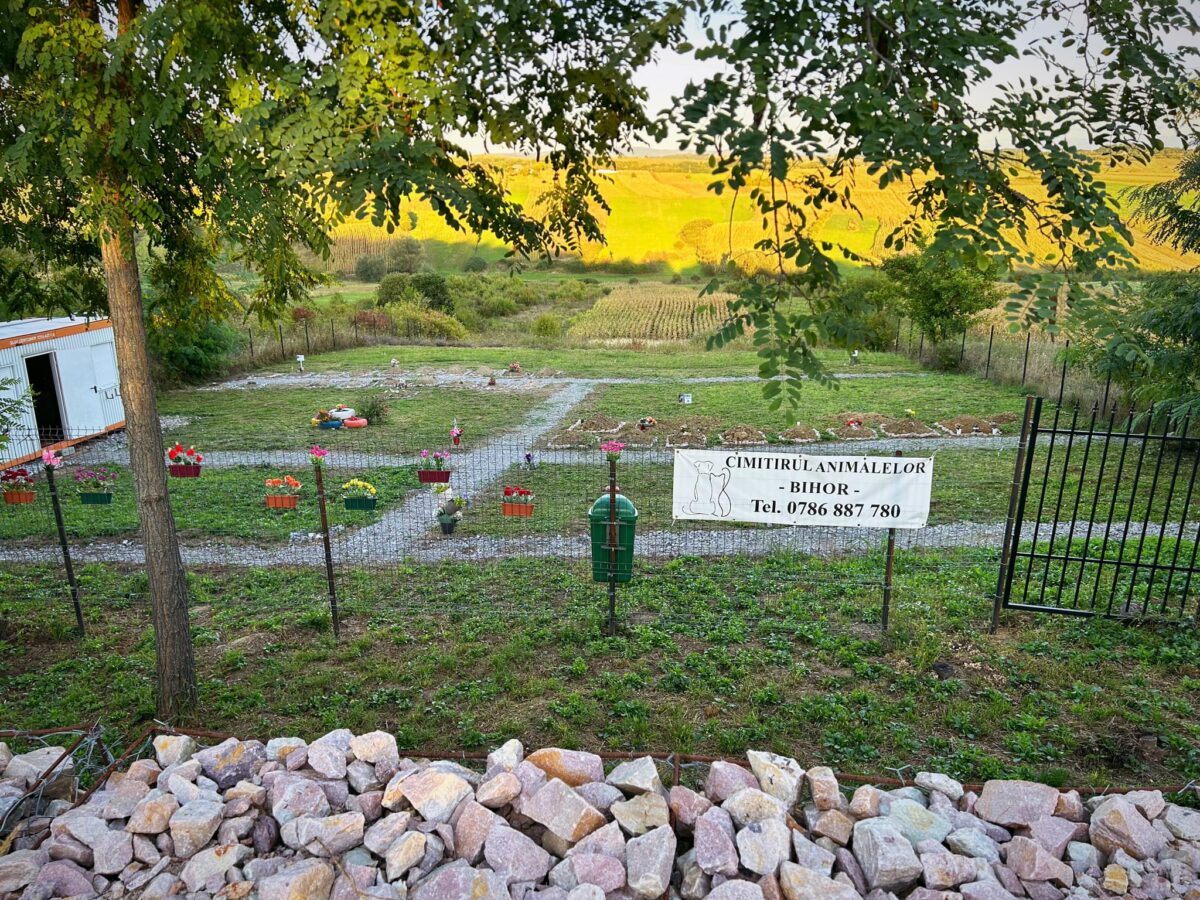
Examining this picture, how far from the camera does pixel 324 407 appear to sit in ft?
61.5

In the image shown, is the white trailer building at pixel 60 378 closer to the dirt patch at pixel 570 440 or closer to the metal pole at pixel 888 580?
the dirt patch at pixel 570 440

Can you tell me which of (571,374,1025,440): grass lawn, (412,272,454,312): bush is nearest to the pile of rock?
(571,374,1025,440): grass lawn

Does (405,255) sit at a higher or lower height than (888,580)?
higher

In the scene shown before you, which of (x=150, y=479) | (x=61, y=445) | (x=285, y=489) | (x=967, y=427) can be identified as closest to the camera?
(x=150, y=479)

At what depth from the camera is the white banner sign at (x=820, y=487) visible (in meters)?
5.85

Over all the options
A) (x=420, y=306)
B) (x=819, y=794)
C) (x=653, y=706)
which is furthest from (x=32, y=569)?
(x=420, y=306)

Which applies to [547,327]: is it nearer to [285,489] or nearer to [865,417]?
[865,417]

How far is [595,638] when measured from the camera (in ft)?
20.6

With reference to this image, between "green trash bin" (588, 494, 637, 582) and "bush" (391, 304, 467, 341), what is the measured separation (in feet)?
92.1

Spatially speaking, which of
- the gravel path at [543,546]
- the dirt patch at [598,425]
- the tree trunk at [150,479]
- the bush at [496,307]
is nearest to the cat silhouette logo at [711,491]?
the gravel path at [543,546]

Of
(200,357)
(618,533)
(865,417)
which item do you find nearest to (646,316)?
(200,357)

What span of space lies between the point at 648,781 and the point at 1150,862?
2.12 meters

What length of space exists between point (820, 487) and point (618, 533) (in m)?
1.72

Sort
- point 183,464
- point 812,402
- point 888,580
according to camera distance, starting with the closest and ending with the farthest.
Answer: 1. point 888,580
2. point 183,464
3. point 812,402
